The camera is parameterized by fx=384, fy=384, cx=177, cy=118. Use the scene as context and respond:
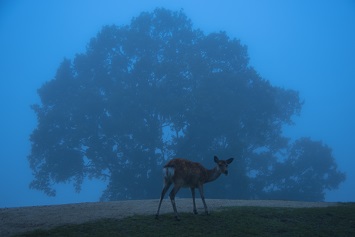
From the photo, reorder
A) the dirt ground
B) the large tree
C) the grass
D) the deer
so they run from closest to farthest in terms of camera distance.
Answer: the grass → the dirt ground → the deer → the large tree

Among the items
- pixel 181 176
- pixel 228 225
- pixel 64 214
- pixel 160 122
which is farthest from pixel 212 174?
pixel 160 122

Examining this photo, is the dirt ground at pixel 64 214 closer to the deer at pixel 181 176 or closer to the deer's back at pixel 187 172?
the deer at pixel 181 176

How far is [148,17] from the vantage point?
45.4 meters

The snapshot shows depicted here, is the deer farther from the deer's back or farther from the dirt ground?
the dirt ground

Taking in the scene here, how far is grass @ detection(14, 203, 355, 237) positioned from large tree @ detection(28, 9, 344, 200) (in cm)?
1906

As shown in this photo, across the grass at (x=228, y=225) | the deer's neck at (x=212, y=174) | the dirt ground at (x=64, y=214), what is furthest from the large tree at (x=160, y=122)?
the grass at (x=228, y=225)

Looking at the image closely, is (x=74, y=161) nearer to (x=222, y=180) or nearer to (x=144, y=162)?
(x=144, y=162)

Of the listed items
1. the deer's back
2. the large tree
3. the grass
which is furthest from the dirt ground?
the large tree

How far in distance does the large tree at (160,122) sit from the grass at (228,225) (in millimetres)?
19058

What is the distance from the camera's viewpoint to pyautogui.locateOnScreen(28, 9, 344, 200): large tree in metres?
35.2

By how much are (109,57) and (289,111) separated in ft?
69.7

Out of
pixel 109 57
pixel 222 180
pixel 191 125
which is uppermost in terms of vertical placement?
pixel 109 57

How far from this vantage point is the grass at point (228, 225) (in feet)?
37.0

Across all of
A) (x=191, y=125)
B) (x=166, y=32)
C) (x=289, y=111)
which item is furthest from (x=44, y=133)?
(x=289, y=111)
